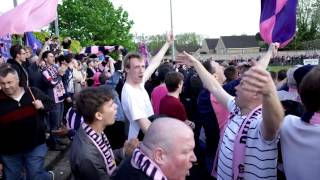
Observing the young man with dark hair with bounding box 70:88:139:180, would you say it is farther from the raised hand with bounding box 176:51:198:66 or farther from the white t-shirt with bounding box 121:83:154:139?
the raised hand with bounding box 176:51:198:66

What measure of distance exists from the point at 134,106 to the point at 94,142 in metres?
0.93

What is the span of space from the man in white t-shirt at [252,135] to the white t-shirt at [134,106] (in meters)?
0.94

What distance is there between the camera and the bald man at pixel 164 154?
1.96 metres

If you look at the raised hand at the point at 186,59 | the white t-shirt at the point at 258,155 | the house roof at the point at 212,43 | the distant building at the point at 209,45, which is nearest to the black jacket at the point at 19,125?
the raised hand at the point at 186,59

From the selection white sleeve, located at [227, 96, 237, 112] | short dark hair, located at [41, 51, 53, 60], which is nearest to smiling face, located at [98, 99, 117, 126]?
white sleeve, located at [227, 96, 237, 112]

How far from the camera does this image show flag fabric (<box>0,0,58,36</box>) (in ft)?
22.8

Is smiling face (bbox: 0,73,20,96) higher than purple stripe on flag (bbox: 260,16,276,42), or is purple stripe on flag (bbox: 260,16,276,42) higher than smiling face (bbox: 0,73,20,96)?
purple stripe on flag (bbox: 260,16,276,42)

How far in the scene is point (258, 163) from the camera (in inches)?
111

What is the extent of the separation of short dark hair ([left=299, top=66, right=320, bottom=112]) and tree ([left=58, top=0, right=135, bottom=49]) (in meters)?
46.5

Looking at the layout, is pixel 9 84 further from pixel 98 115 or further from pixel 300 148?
pixel 300 148

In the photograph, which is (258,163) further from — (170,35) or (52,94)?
(52,94)

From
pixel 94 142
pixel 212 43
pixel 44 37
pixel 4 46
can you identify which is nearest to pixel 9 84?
pixel 94 142

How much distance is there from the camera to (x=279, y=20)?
4.74 m

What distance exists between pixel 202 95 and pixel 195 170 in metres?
2.05
